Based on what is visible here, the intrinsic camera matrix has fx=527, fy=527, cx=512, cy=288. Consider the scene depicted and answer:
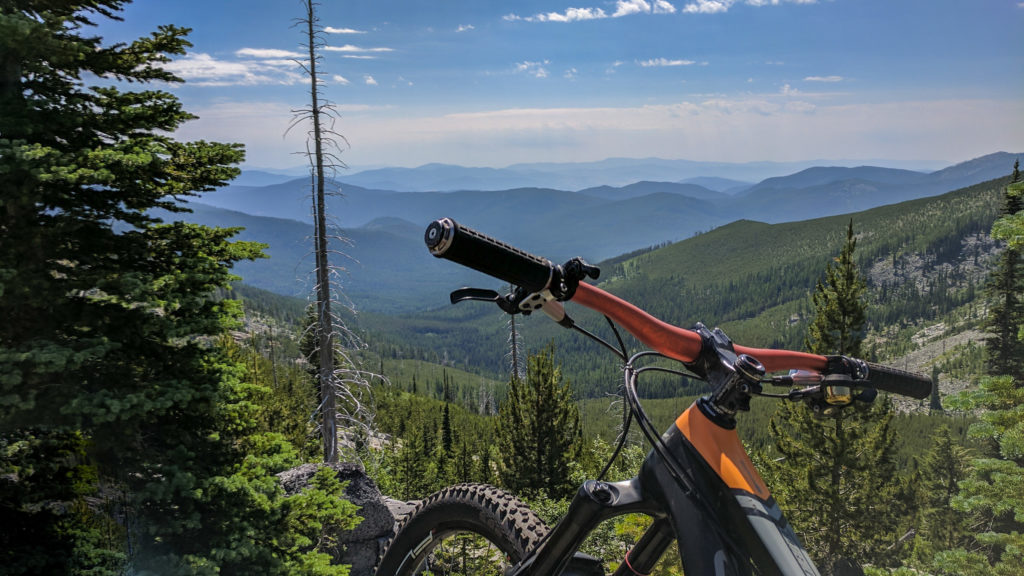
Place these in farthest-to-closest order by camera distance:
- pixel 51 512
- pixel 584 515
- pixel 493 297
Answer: pixel 51 512 → pixel 584 515 → pixel 493 297

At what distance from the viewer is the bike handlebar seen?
5.16 feet

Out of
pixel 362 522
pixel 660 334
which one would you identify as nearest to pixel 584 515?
pixel 660 334

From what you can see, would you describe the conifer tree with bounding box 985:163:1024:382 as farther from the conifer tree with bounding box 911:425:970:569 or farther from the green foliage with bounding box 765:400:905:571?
the conifer tree with bounding box 911:425:970:569

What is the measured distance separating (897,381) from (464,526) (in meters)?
2.57

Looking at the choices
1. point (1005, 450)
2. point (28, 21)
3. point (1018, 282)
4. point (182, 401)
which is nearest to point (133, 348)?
point (182, 401)

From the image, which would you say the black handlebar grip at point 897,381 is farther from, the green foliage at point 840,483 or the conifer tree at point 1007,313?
the conifer tree at point 1007,313

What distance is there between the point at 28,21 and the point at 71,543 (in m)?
5.82

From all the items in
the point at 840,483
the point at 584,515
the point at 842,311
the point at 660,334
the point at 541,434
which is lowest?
the point at 840,483

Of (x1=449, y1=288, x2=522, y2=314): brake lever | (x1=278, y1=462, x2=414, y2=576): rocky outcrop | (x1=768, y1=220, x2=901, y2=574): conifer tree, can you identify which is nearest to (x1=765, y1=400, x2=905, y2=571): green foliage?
(x1=768, y1=220, x2=901, y2=574): conifer tree

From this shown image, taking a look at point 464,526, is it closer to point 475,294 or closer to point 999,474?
point 475,294

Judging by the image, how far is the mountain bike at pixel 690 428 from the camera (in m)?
1.87

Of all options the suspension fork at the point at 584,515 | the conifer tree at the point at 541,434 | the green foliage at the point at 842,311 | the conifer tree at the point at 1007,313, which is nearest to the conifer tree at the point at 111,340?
the suspension fork at the point at 584,515

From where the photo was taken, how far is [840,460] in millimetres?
17812

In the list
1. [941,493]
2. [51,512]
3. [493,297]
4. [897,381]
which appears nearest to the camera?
[493,297]
